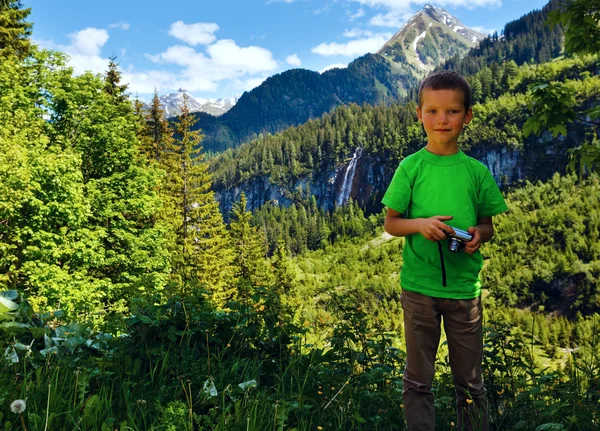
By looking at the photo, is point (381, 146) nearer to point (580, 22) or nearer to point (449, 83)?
point (580, 22)

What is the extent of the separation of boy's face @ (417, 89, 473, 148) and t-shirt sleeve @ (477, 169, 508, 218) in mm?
293

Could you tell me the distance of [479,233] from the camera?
6.23 feet

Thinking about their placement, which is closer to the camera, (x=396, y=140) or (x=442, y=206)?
(x=442, y=206)

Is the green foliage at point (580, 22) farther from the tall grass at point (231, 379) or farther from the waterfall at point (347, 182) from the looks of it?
the waterfall at point (347, 182)

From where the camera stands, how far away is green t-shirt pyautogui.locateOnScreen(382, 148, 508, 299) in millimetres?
1961

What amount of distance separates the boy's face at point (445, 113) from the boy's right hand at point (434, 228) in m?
0.46

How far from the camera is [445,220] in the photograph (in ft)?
6.25

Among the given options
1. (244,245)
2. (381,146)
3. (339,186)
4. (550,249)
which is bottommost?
(550,249)

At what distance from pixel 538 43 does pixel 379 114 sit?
289ft

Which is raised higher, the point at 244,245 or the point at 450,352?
the point at 450,352

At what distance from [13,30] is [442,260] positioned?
21140mm

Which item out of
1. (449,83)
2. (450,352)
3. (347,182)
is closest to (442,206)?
(449,83)

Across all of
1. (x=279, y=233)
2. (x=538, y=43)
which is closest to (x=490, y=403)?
(x=279, y=233)

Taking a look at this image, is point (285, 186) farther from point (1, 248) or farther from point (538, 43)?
point (1, 248)
